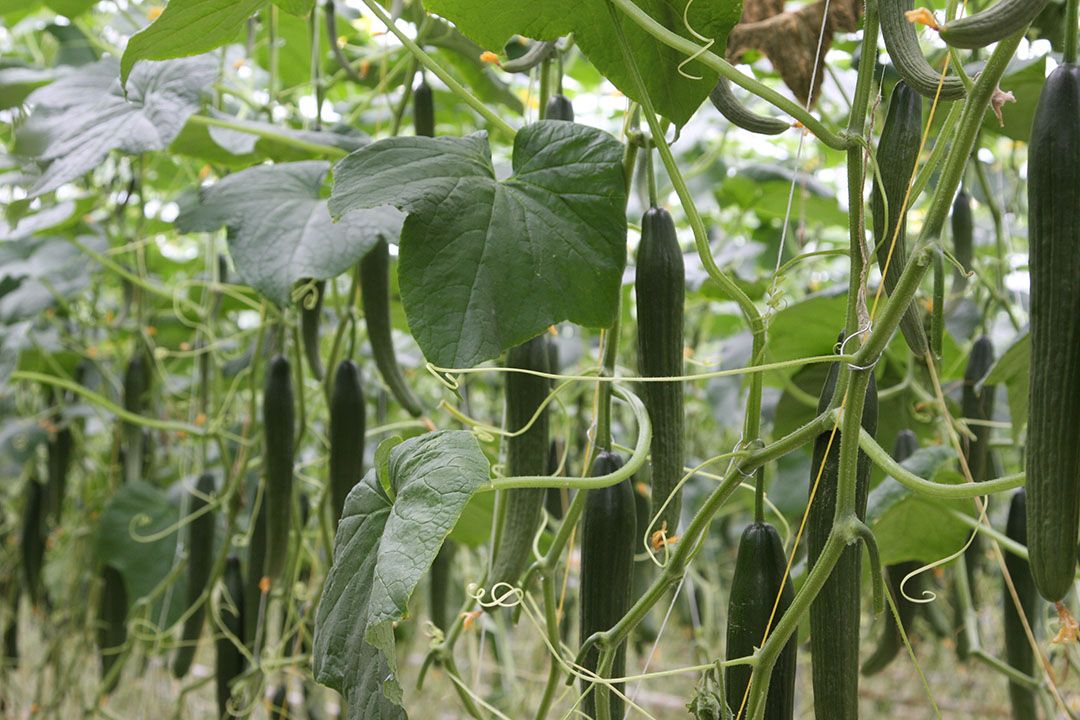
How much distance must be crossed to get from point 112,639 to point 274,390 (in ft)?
2.52

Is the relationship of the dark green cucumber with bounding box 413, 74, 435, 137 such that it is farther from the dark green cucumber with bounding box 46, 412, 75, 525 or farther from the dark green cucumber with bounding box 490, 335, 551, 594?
the dark green cucumber with bounding box 46, 412, 75, 525

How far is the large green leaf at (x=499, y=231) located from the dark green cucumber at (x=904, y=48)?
19cm

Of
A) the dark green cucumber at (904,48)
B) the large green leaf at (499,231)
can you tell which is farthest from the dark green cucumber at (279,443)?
the dark green cucumber at (904,48)

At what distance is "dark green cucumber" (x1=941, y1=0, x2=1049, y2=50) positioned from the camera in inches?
15.2

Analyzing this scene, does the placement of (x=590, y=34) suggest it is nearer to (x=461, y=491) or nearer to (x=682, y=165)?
(x=461, y=491)

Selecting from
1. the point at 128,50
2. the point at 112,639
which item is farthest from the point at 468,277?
the point at 112,639

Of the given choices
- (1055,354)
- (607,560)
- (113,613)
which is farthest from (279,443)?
(113,613)

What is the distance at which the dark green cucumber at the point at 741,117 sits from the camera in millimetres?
562

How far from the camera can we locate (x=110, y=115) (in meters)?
0.94

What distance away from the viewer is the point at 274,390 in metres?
0.90

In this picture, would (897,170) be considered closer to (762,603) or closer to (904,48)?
(904,48)

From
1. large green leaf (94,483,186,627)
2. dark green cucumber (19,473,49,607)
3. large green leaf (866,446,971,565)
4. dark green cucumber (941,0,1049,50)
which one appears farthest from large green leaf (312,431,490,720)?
dark green cucumber (19,473,49,607)

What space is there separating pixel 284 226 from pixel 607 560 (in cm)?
41

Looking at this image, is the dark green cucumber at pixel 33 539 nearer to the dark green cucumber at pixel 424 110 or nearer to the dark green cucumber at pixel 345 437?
the dark green cucumber at pixel 345 437
